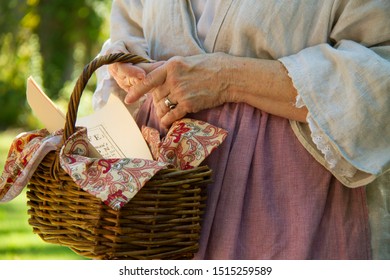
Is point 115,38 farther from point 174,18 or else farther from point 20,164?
point 20,164

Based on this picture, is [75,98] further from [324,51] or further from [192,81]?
[324,51]

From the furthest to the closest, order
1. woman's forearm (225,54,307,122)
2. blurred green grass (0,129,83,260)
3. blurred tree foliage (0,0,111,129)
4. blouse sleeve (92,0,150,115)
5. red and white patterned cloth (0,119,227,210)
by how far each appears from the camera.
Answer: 1. blurred tree foliage (0,0,111,129)
2. blurred green grass (0,129,83,260)
3. blouse sleeve (92,0,150,115)
4. woman's forearm (225,54,307,122)
5. red and white patterned cloth (0,119,227,210)

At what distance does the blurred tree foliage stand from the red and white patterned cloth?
1009 centimetres

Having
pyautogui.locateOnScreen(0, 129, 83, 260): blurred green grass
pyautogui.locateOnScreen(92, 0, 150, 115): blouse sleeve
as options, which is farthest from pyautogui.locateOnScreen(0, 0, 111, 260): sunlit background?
pyautogui.locateOnScreen(92, 0, 150, 115): blouse sleeve

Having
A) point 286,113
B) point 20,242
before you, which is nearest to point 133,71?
point 286,113

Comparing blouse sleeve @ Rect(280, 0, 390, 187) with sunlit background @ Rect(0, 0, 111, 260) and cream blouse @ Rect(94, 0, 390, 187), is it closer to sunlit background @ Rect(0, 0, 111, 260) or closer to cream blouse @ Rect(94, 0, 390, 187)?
cream blouse @ Rect(94, 0, 390, 187)

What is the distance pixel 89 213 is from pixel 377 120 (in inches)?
29.5

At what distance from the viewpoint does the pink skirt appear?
80.5 inches

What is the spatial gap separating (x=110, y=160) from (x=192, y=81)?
13.9 inches

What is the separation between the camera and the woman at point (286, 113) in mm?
1982

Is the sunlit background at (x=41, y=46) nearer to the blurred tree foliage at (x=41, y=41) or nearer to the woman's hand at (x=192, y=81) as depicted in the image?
the blurred tree foliage at (x=41, y=41)

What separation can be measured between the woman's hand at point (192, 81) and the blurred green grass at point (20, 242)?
8.40 ft

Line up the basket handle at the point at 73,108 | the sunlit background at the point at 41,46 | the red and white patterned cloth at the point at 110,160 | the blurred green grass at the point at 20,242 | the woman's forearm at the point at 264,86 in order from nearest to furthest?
the red and white patterned cloth at the point at 110,160
the basket handle at the point at 73,108
the woman's forearm at the point at 264,86
the blurred green grass at the point at 20,242
the sunlit background at the point at 41,46

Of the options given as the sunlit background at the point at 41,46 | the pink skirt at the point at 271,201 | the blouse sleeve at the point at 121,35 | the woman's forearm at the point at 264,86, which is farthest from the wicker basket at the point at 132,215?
the sunlit background at the point at 41,46
